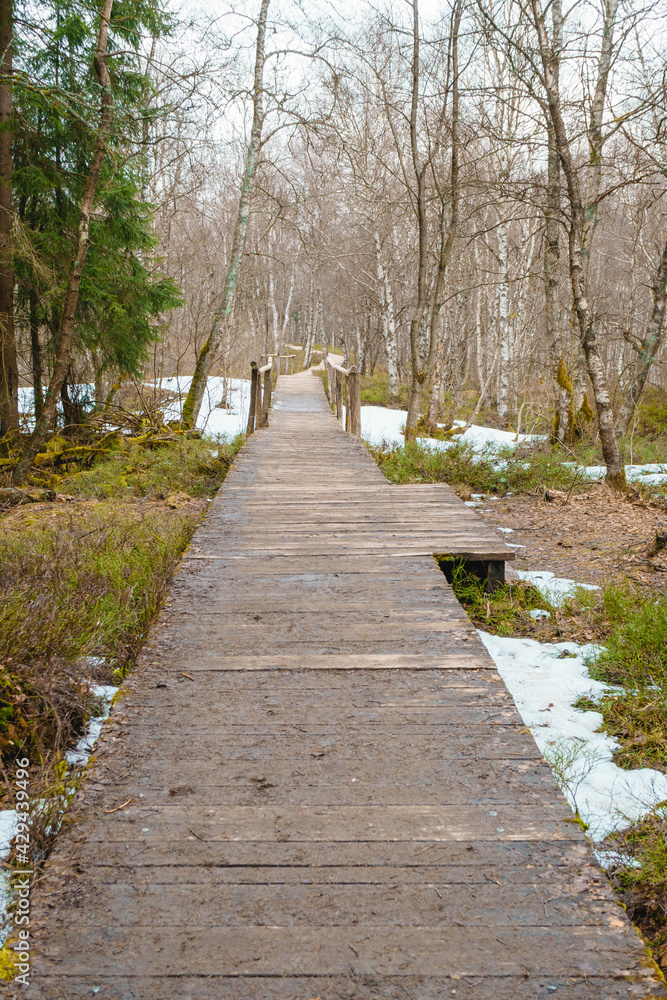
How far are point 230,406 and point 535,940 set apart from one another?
59.4ft

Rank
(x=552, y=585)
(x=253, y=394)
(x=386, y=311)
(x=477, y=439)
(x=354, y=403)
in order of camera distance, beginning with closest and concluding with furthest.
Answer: (x=552, y=585), (x=354, y=403), (x=253, y=394), (x=477, y=439), (x=386, y=311)

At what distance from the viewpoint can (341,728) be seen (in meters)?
2.41

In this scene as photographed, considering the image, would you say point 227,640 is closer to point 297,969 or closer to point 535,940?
point 297,969

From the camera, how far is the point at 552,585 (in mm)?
5102

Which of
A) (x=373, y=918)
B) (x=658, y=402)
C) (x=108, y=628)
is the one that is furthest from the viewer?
(x=658, y=402)

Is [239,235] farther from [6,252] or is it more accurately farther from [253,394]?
[6,252]

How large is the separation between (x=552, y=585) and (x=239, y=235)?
32.9 ft

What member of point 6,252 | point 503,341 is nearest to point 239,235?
point 6,252

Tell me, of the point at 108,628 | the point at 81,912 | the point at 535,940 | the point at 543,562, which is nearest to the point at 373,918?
the point at 535,940

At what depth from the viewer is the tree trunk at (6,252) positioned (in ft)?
28.1

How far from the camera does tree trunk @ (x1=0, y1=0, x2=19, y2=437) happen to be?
28.1 feet

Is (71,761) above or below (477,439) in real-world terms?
below

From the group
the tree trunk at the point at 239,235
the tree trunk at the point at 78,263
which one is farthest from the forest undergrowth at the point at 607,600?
the tree trunk at the point at 78,263

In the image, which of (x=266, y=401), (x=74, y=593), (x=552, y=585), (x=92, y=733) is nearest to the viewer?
(x=92, y=733)
